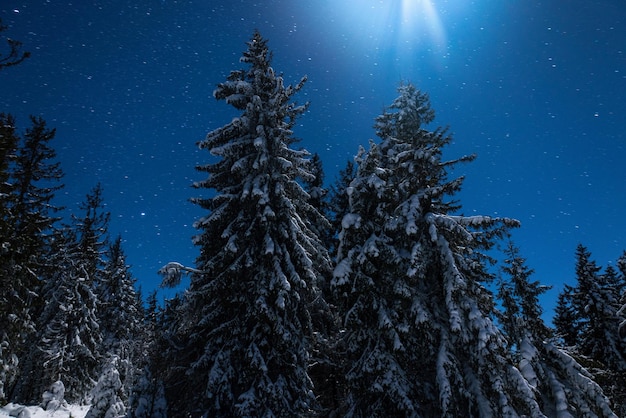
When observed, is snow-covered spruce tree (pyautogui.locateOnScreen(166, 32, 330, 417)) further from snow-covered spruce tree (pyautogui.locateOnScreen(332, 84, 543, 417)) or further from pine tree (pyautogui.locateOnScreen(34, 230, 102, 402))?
pine tree (pyautogui.locateOnScreen(34, 230, 102, 402))

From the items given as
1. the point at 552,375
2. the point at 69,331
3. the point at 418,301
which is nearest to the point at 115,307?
the point at 69,331

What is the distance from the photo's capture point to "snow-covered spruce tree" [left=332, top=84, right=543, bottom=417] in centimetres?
1088

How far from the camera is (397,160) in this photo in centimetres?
1447

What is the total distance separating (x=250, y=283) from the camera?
45.1 feet

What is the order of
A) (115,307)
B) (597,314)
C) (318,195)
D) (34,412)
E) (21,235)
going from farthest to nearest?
(115,307) < (597,314) < (318,195) < (34,412) < (21,235)

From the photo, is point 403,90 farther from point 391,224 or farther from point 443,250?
point 443,250

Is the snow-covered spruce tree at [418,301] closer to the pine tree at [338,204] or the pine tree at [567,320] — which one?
the pine tree at [338,204]

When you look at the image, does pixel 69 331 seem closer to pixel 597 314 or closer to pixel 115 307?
pixel 115 307

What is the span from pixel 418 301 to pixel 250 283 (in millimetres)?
6187

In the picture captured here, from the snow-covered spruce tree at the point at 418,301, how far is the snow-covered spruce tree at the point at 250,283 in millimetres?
2116

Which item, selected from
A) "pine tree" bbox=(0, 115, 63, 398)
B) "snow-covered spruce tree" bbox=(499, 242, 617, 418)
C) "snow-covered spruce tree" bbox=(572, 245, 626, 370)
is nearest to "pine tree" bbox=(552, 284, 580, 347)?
"snow-covered spruce tree" bbox=(572, 245, 626, 370)

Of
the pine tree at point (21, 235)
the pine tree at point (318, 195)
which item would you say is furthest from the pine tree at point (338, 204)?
the pine tree at point (21, 235)

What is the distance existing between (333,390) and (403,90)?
14834 millimetres

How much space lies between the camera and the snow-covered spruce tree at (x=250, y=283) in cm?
1248
